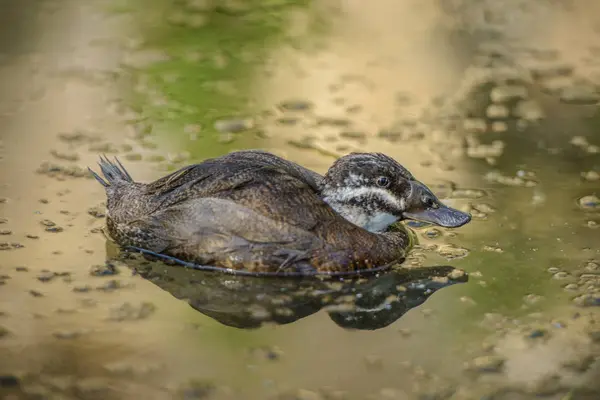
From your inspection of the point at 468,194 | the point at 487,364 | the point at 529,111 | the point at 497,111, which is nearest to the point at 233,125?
the point at 468,194

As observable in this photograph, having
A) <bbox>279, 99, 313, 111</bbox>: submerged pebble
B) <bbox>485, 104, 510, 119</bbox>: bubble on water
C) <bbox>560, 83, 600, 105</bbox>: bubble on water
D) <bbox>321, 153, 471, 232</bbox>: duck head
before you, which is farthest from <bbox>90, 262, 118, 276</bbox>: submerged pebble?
<bbox>560, 83, 600, 105</bbox>: bubble on water

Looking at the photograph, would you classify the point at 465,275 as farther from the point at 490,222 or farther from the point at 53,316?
the point at 53,316

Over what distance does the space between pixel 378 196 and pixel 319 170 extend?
4.38 feet

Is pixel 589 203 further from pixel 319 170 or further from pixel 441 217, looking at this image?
pixel 319 170

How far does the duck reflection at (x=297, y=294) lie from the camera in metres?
5.68

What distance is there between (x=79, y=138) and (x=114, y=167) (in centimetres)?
128

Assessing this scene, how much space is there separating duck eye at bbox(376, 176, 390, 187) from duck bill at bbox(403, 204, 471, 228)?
27 cm

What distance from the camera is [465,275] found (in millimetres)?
6199

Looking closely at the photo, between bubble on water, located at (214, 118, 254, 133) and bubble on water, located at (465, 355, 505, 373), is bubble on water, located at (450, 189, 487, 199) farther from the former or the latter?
bubble on water, located at (465, 355, 505, 373)

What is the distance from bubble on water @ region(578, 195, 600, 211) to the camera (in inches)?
280

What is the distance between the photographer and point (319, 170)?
7.71m

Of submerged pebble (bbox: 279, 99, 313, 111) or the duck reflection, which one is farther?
submerged pebble (bbox: 279, 99, 313, 111)

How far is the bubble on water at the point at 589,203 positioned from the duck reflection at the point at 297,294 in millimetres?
1361

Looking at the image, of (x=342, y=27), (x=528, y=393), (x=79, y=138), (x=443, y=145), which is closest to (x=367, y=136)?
(x=443, y=145)
